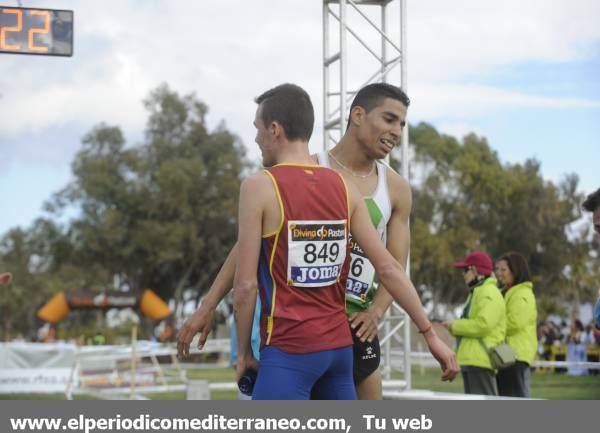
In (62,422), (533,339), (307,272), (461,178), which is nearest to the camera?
(307,272)

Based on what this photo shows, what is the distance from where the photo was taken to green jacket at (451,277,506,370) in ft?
31.6

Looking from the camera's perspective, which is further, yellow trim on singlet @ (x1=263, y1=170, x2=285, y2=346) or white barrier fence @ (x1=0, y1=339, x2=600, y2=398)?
white barrier fence @ (x1=0, y1=339, x2=600, y2=398)

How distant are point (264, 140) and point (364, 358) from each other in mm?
1168

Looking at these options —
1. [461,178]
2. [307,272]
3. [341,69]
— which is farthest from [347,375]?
[461,178]

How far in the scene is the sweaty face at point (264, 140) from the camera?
4.18 m

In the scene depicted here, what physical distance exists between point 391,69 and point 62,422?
9.42 metres

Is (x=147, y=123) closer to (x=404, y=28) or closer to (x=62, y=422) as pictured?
(x=404, y=28)

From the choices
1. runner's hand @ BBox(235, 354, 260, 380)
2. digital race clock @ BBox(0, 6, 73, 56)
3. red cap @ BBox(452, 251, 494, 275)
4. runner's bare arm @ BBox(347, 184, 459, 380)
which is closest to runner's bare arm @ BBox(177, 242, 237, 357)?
runner's hand @ BBox(235, 354, 260, 380)

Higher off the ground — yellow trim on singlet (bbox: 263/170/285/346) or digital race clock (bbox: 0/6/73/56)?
digital race clock (bbox: 0/6/73/56)

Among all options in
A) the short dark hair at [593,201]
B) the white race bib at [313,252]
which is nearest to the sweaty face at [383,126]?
the white race bib at [313,252]

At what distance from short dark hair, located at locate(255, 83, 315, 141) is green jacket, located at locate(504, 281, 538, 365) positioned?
20.5ft

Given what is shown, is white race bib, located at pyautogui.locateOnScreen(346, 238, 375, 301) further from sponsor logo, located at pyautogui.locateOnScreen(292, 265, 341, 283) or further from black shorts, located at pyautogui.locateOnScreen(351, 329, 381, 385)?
sponsor logo, located at pyautogui.locateOnScreen(292, 265, 341, 283)

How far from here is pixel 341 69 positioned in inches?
520

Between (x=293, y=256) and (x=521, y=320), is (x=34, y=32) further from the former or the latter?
(x=293, y=256)
